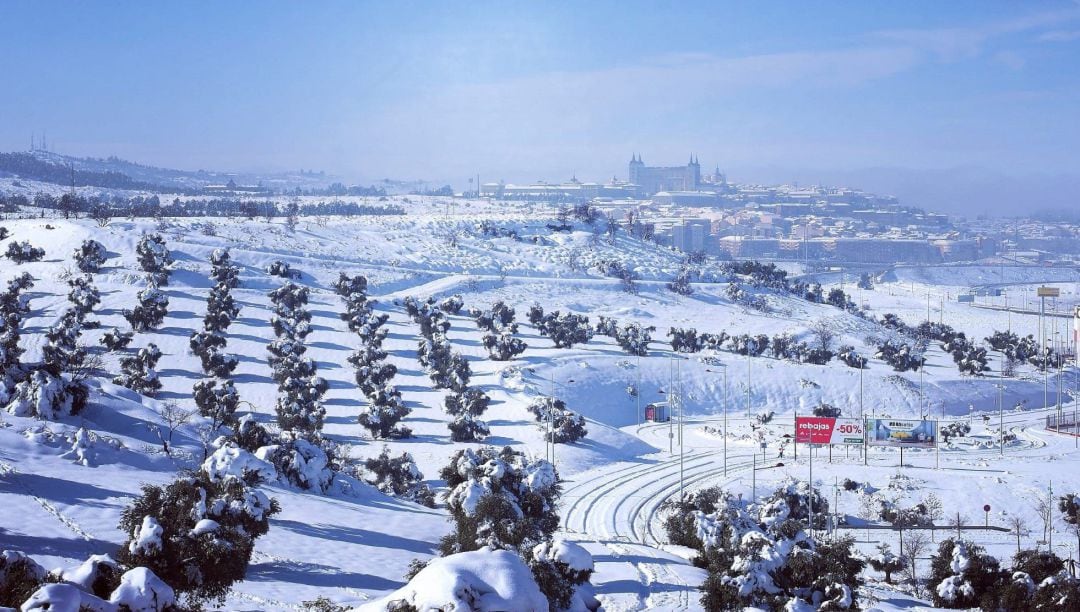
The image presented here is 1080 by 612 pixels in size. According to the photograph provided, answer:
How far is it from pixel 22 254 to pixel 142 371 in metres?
44.4

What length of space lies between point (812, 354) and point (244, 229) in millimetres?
→ 79600

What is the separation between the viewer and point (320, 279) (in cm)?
11375

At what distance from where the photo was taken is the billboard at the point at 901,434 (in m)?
63.5

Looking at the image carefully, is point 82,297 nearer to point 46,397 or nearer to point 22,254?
point 22,254

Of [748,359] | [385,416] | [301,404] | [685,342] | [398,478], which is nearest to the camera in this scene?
[398,478]

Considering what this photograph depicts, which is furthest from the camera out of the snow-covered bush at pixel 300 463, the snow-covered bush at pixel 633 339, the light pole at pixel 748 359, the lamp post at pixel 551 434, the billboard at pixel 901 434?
the snow-covered bush at pixel 633 339

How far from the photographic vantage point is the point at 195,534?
2034 centimetres

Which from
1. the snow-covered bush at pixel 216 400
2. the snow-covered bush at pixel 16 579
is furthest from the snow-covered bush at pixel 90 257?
the snow-covered bush at pixel 16 579

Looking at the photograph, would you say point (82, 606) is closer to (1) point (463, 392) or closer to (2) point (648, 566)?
(2) point (648, 566)

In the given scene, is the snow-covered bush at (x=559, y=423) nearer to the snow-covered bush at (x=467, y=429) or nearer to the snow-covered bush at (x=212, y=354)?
the snow-covered bush at (x=467, y=429)

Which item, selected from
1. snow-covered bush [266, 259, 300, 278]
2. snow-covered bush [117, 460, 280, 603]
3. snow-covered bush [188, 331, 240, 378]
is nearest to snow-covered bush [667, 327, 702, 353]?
snow-covered bush [188, 331, 240, 378]

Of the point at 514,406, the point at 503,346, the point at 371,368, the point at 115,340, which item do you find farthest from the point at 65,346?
the point at 503,346

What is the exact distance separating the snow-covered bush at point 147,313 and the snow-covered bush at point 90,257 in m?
18.9

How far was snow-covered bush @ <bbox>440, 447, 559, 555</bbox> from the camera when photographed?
25.4 meters
